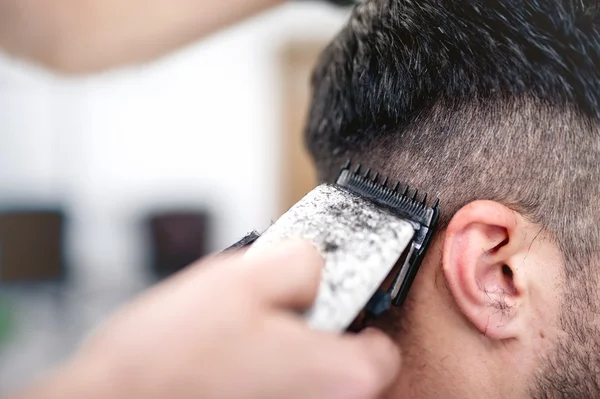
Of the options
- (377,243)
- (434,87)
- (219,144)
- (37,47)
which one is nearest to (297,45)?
(219,144)

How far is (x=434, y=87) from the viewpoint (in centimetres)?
102

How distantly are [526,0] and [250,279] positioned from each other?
66 cm

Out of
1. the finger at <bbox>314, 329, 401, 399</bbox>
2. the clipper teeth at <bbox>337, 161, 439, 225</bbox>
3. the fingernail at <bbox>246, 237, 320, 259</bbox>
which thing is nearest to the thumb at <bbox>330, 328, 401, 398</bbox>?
the finger at <bbox>314, 329, 401, 399</bbox>

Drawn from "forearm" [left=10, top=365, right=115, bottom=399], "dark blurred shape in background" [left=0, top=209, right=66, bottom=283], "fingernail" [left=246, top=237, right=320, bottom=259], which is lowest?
"dark blurred shape in background" [left=0, top=209, right=66, bottom=283]

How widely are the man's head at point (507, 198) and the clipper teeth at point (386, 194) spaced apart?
44mm

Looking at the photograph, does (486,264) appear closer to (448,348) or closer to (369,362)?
(448,348)

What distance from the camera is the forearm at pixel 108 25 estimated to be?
5.07 ft

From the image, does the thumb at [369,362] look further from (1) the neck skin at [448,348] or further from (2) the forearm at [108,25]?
(2) the forearm at [108,25]

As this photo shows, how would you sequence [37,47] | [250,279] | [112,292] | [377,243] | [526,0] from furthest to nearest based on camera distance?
[112,292] < [37,47] < [526,0] < [377,243] < [250,279]

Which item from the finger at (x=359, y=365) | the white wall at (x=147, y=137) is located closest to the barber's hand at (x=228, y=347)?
the finger at (x=359, y=365)

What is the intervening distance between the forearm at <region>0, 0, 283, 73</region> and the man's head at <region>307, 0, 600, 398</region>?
0.71 m

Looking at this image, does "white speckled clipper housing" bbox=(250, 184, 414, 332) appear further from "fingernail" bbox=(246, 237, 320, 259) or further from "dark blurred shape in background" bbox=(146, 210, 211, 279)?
"dark blurred shape in background" bbox=(146, 210, 211, 279)

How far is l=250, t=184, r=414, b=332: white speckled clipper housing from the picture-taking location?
0.75 m

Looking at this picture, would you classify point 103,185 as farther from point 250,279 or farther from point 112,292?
point 250,279
